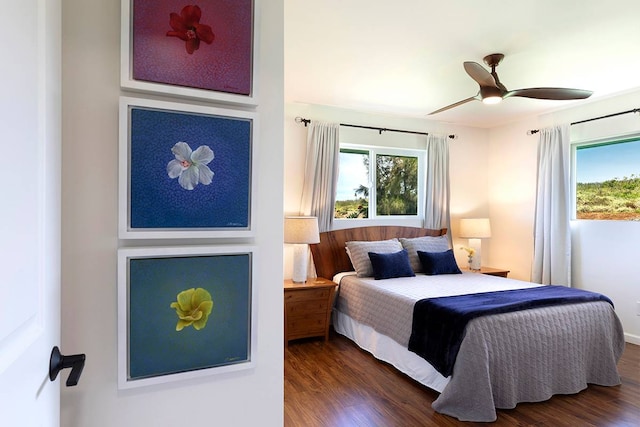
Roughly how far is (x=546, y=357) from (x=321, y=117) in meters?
3.15

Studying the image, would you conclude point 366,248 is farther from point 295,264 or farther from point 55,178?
point 55,178

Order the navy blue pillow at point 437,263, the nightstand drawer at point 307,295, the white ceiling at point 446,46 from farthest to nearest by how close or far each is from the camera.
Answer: the navy blue pillow at point 437,263 < the nightstand drawer at point 307,295 < the white ceiling at point 446,46

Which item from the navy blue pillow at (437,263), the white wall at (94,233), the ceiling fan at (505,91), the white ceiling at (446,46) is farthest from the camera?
the navy blue pillow at (437,263)

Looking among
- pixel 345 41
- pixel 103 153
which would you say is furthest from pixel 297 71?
pixel 103 153

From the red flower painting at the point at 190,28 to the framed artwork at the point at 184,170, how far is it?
192mm

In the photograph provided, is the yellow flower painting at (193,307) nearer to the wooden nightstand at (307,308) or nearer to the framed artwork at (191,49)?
the framed artwork at (191,49)

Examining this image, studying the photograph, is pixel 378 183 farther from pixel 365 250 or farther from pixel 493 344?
pixel 493 344

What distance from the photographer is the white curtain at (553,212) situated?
13.2 feet

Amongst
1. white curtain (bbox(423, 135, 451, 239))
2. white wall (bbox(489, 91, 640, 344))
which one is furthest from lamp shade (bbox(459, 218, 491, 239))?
white wall (bbox(489, 91, 640, 344))

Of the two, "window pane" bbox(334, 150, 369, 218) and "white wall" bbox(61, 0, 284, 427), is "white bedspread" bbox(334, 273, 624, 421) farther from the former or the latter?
"white wall" bbox(61, 0, 284, 427)

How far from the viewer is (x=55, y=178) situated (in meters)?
0.89

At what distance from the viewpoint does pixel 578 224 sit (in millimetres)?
4055

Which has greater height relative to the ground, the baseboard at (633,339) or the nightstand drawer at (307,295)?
the nightstand drawer at (307,295)

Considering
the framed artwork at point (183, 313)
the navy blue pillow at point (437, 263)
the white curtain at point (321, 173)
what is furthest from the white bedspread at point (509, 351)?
the framed artwork at point (183, 313)
